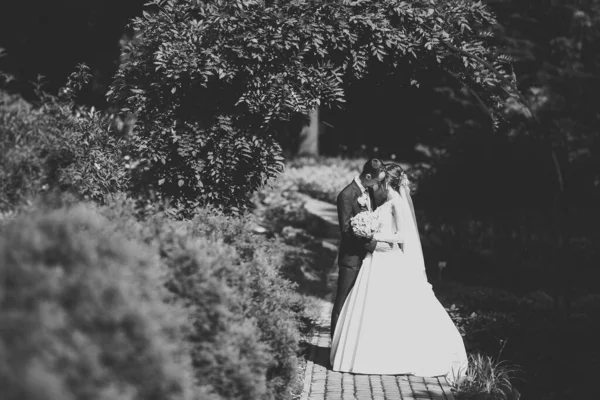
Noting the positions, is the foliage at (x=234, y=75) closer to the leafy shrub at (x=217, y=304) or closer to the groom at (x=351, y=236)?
the groom at (x=351, y=236)

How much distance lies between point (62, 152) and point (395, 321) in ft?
12.5

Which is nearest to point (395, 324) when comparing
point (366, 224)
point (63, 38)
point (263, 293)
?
point (366, 224)

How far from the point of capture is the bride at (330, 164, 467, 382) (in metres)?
7.61

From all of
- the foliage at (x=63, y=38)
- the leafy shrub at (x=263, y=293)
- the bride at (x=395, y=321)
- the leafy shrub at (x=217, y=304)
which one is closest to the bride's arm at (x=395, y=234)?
the bride at (x=395, y=321)

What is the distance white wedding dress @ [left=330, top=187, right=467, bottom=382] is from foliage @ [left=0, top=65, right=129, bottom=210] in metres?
2.65

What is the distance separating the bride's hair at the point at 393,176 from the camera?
7.98 meters

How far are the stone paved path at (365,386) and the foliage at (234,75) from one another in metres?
1.96

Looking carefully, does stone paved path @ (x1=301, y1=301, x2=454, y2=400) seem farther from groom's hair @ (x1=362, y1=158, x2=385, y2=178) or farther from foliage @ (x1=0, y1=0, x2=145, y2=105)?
foliage @ (x1=0, y1=0, x2=145, y2=105)

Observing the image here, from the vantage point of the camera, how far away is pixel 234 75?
774 cm

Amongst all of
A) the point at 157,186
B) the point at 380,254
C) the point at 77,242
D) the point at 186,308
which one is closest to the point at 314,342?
the point at 380,254

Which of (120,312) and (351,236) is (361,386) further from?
(120,312)

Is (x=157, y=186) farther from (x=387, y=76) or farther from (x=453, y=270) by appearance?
(x=453, y=270)

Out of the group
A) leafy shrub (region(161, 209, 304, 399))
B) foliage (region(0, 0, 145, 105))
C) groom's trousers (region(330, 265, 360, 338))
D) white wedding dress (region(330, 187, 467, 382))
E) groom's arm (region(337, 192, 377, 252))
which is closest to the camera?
leafy shrub (region(161, 209, 304, 399))

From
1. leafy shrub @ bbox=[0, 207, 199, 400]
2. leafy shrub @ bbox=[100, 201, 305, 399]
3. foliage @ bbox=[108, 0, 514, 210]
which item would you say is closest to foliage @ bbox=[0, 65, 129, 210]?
foliage @ bbox=[108, 0, 514, 210]
